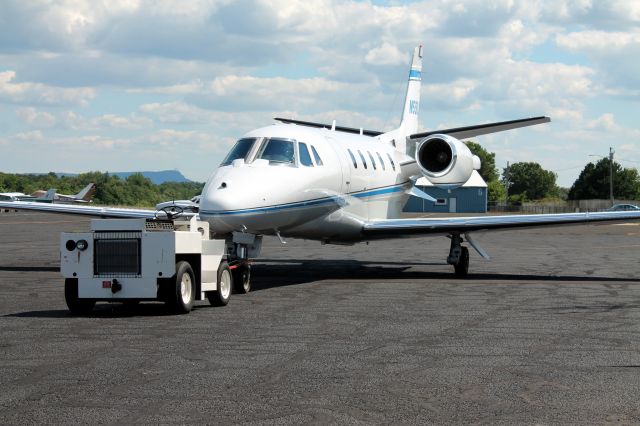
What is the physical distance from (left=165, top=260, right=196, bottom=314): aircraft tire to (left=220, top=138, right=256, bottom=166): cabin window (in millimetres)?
4517

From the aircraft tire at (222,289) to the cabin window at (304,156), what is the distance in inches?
175

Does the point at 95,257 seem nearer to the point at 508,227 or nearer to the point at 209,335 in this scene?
the point at 209,335

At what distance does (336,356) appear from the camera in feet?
32.1

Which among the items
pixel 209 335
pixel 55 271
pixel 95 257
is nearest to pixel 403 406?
pixel 209 335

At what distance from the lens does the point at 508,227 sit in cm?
2111

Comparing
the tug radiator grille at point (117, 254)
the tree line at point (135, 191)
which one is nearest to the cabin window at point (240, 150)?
the tug radiator grille at point (117, 254)

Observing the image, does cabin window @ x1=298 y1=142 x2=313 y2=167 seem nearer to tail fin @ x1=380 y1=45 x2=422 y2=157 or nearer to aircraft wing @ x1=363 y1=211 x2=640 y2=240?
aircraft wing @ x1=363 y1=211 x2=640 y2=240

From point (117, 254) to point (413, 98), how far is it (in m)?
18.5

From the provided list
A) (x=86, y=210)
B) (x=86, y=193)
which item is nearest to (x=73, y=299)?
(x=86, y=210)

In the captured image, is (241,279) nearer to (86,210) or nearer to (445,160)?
(86,210)

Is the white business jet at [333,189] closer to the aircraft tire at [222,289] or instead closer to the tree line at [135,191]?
the aircraft tire at [222,289]

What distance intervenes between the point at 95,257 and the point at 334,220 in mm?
7514

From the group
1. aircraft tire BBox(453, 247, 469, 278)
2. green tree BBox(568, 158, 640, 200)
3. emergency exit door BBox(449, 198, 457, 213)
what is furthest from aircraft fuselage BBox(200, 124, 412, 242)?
green tree BBox(568, 158, 640, 200)

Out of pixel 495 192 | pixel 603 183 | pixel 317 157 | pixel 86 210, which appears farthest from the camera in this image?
pixel 495 192
